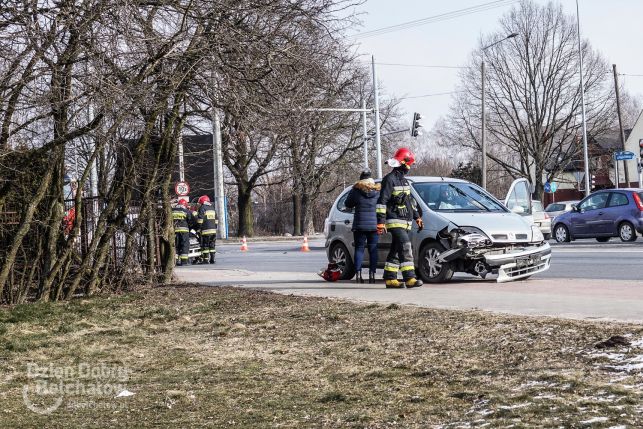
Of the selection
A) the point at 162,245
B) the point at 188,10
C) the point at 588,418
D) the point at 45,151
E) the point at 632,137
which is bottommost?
the point at 588,418

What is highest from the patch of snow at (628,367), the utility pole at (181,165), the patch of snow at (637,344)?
the utility pole at (181,165)

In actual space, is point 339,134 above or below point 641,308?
above

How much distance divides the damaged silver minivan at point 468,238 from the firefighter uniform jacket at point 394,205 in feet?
2.49

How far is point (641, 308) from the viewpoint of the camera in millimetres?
9961

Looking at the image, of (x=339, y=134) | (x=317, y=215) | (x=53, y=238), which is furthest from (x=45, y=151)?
(x=317, y=215)

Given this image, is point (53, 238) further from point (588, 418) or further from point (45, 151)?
point (588, 418)

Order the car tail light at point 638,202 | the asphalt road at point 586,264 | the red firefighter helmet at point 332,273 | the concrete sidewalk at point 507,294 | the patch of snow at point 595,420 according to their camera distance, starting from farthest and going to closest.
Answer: the car tail light at point 638,202
the asphalt road at point 586,264
the red firefighter helmet at point 332,273
the concrete sidewalk at point 507,294
the patch of snow at point 595,420

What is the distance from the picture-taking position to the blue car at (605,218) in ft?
87.0

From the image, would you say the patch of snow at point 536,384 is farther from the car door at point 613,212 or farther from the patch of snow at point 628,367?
the car door at point 613,212

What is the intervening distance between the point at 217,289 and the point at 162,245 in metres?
1.50

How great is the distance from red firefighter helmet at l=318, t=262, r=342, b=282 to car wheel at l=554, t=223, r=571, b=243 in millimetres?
15031

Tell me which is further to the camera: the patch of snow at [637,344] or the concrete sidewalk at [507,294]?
the concrete sidewalk at [507,294]

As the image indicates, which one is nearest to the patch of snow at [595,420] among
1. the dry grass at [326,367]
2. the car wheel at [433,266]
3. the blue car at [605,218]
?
the dry grass at [326,367]

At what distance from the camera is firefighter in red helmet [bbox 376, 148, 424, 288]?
13.6 meters
